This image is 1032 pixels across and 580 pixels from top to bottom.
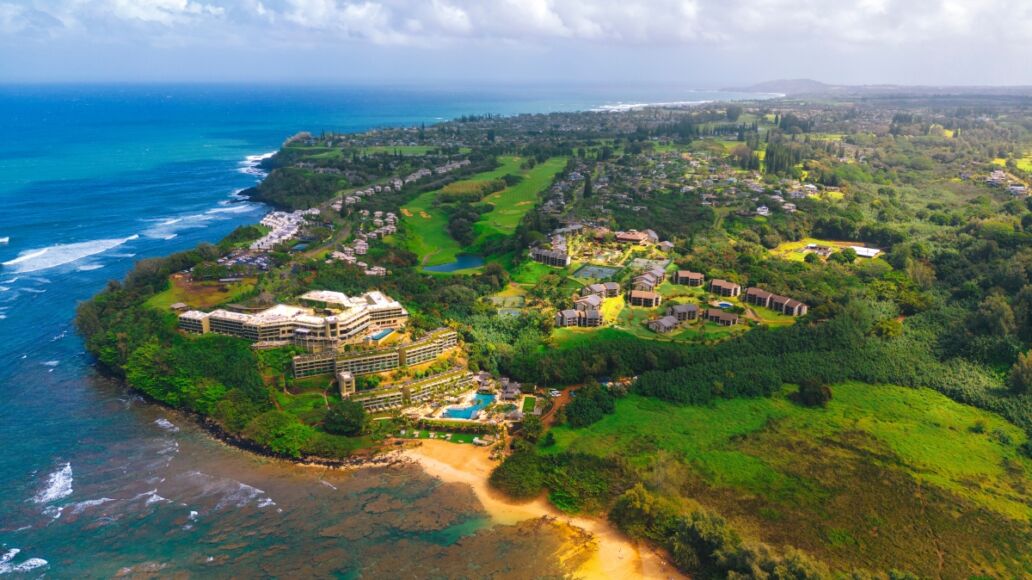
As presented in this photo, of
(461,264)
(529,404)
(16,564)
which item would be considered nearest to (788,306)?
(529,404)

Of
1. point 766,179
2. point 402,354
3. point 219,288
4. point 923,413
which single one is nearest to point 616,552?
point 402,354

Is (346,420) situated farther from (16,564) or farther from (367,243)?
(367,243)

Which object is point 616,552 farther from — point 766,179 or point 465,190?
point 766,179

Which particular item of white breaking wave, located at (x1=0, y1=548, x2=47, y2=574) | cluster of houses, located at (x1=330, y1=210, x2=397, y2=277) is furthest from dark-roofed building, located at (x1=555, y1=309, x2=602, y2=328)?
white breaking wave, located at (x1=0, y1=548, x2=47, y2=574)

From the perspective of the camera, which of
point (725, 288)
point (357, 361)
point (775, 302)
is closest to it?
point (357, 361)

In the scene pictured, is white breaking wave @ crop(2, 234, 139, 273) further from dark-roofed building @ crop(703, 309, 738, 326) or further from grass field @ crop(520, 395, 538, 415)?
dark-roofed building @ crop(703, 309, 738, 326)

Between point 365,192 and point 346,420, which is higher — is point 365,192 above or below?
above

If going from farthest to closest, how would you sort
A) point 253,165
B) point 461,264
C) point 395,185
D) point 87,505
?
point 253,165 → point 395,185 → point 461,264 → point 87,505
